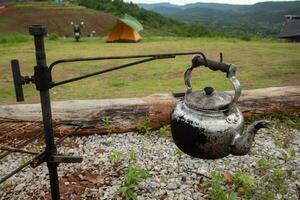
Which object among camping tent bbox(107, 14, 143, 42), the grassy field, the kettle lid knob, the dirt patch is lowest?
the grassy field

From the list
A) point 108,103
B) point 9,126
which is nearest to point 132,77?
point 108,103

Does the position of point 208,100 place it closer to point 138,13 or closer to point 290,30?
point 290,30

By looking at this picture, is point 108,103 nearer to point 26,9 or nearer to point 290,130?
point 290,130

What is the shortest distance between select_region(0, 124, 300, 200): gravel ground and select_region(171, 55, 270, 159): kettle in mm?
1267

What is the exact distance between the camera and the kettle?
2469 millimetres

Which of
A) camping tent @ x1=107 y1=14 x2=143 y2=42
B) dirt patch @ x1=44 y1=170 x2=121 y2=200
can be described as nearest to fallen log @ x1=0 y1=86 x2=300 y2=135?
dirt patch @ x1=44 y1=170 x2=121 y2=200

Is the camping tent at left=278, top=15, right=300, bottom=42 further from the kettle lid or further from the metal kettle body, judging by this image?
the metal kettle body

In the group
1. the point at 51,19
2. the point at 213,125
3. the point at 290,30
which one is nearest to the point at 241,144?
the point at 213,125

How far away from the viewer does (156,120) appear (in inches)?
215

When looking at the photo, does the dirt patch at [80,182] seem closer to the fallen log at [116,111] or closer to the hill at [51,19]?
the fallen log at [116,111]

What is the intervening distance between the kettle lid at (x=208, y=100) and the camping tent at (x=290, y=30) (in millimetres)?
16556

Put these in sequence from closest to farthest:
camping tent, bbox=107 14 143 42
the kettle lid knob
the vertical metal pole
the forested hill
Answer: the vertical metal pole
the kettle lid knob
camping tent, bbox=107 14 143 42
the forested hill

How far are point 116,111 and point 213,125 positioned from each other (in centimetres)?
312

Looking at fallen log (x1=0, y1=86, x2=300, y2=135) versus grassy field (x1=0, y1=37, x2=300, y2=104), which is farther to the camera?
grassy field (x1=0, y1=37, x2=300, y2=104)
